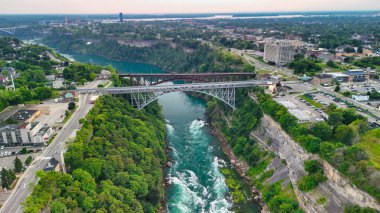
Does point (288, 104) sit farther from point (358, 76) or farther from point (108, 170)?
point (108, 170)

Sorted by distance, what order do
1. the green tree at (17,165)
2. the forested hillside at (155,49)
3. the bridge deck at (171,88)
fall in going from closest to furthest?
the green tree at (17,165)
the bridge deck at (171,88)
the forested hillside at (155,49)

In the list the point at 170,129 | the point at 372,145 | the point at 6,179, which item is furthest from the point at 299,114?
the point at 6,179

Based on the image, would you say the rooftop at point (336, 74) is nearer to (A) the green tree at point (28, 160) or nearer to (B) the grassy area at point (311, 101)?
(B) the grassy area at point (311, 101)

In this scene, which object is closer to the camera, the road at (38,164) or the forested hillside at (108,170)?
the road at (38,164)

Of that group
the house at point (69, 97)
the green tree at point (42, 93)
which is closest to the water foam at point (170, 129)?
the house at point (69, 97)

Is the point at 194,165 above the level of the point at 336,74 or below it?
below

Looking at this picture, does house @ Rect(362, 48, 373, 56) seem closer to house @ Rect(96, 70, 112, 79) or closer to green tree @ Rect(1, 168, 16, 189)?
house @ Rect(96, 70, 112, 79)

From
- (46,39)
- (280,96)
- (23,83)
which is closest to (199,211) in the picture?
(280,96)
